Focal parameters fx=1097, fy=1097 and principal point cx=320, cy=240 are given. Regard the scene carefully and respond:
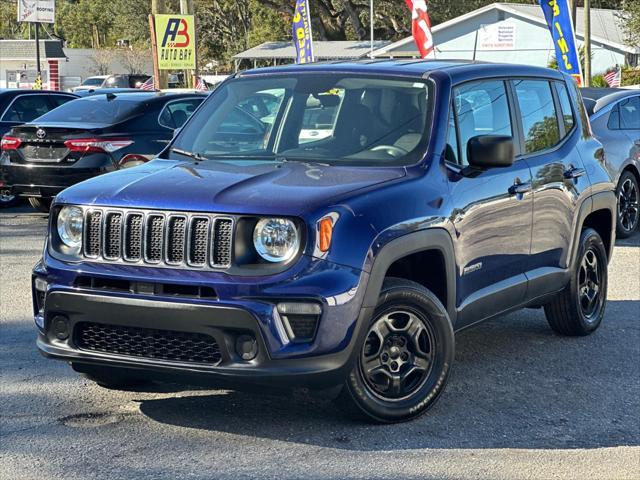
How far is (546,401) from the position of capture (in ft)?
20.2

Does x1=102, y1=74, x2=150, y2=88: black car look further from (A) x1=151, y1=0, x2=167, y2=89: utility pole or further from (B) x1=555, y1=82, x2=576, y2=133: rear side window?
(B) x1=555, y1=82, x2=576, y2=133: rear side window

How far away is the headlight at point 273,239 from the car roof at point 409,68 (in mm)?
1676

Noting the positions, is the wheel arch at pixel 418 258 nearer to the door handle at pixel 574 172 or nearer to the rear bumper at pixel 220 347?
the rear bumper at pixel 220 347

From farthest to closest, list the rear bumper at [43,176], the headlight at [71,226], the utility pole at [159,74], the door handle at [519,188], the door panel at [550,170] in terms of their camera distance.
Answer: the utility pole at [159,74], the rear bumper at [43,176], the door panel at [550,170], the door handle at [519,188], the headlight at [71,226]

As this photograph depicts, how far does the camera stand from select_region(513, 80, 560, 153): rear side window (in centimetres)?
696

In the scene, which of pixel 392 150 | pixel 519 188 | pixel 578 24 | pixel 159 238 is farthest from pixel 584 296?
pixel 578 24

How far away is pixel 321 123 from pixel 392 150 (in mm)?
506

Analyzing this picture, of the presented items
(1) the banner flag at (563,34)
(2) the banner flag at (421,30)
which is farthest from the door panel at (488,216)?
(2) the banner flag at (421,30)

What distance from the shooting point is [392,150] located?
19.7 feet

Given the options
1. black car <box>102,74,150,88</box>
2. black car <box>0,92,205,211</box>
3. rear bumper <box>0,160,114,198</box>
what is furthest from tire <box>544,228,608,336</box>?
black car <box>102,74,150,88</box>

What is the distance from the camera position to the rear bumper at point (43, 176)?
42.9ft

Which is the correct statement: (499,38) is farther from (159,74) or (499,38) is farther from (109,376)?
(109,376)

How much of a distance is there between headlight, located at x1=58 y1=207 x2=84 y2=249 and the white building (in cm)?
4325

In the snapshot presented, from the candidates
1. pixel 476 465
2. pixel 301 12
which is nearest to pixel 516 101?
pixel 476 465
